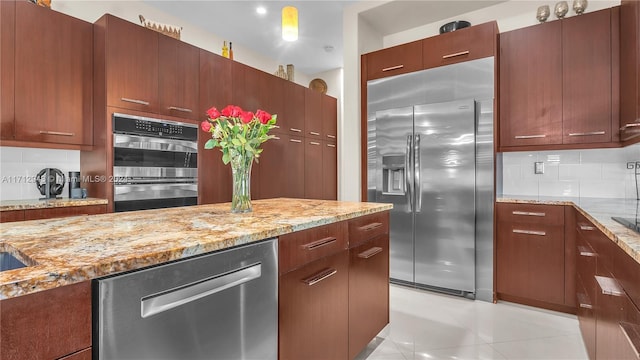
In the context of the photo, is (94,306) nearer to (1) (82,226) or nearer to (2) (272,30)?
(1) (82,226)

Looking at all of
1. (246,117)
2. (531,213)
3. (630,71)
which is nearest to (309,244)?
(246,117)

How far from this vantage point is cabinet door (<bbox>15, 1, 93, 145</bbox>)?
2457 millimetres

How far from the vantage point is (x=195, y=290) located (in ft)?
3.00

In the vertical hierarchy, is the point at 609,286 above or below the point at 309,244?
below

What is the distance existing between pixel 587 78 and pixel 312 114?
3.09 meters

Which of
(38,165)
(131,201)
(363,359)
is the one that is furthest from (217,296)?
(38,165)

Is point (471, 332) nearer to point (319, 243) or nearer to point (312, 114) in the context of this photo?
point (319, 243)

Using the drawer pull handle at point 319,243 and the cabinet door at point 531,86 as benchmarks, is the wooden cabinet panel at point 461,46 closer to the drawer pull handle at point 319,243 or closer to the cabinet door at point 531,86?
the cabinet door at point 531,86

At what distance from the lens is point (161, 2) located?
3424 millimetres

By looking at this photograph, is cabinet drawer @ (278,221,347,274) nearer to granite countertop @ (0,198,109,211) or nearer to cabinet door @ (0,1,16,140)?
granite countertop @ (0,198,109,211)

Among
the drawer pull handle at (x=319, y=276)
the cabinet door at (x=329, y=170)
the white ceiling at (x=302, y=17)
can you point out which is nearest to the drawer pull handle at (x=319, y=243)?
the drawer pull handle at (x=319, y=276)

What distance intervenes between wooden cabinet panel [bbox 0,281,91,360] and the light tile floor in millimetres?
1625

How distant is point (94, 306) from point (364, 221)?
1.29m

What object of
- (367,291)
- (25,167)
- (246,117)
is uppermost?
(246,117)
